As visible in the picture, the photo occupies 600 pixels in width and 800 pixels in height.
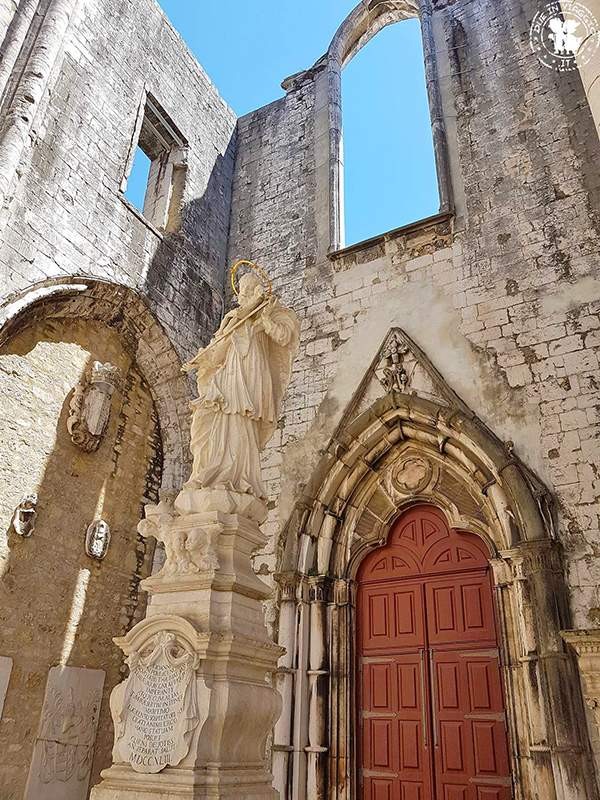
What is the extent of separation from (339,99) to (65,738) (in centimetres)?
914

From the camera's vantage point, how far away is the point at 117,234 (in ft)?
25.8

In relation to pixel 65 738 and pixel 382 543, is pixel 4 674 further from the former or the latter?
pixel 382 543

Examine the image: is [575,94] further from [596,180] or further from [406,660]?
[406,660]

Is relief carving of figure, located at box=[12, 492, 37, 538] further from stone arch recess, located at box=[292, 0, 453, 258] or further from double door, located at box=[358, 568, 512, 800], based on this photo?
stone arch recess, located at box=[292, 0, 453, 258]

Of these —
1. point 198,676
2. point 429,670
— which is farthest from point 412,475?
point 198,676

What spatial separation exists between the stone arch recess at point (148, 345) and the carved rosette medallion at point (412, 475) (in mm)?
2706

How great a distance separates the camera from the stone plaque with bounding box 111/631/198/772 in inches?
122

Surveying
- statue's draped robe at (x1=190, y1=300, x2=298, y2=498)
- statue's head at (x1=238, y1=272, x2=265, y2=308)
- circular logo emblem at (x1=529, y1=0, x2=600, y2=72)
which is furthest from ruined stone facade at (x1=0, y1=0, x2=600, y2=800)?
statue's head at (x1=238, y1=272, x2=265, y2=308)

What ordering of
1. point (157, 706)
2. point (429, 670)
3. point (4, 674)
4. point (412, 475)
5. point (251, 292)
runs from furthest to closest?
point (412, 475) < point (429, 670) < point (4, 674) < point (251, 292) < point (157, 706)

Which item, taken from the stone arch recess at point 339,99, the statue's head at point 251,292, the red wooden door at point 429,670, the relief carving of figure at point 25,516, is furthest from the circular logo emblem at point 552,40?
the relief carving of figure at point 25,516

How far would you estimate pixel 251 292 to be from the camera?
4.61 meters

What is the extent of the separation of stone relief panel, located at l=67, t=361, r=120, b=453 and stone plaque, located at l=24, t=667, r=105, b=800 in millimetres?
2283

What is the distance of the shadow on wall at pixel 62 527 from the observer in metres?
5.79

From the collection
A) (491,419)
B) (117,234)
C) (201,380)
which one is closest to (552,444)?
(491,419)
